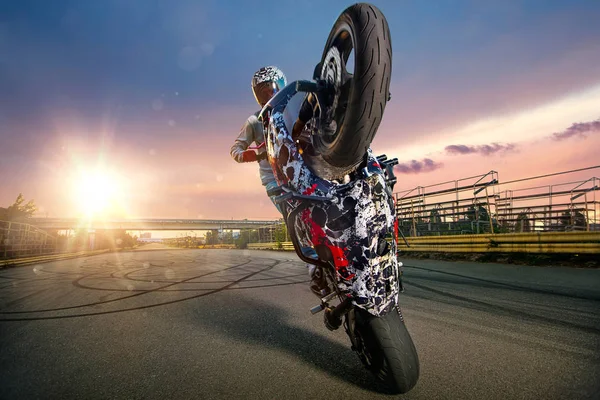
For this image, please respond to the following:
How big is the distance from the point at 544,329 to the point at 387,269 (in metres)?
2.05

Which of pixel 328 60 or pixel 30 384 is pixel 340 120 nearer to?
pixel 328 60

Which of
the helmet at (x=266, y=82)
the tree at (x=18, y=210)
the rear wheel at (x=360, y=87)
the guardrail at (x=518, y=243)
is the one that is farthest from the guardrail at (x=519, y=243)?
the tree at (x=18, y=210)

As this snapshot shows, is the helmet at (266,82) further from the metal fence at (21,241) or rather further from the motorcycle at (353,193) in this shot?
the metal fence at (21,241)

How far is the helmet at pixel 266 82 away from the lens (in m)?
2.85

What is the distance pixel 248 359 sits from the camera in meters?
2.17

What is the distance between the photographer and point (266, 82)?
2852mm

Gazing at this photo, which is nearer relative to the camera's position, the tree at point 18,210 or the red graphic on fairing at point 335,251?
the red graphic on fairing at point 335,251

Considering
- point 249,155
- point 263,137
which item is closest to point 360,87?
point 249,155

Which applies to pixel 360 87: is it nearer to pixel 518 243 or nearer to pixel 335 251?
pixel 335 251

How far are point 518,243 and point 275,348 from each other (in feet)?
31.9

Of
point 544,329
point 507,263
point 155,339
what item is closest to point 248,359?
point 155,339

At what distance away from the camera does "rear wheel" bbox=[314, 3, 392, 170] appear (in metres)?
1.49

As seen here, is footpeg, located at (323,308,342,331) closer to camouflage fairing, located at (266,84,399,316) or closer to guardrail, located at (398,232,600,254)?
camouflage fairing, located at (266,84,399,316)

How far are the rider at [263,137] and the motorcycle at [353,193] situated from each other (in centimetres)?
46
